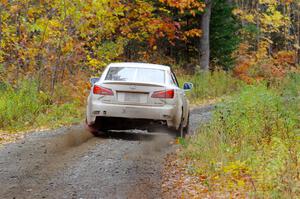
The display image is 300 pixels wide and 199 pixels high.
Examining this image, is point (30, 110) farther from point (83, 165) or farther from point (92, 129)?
point (83, 165)

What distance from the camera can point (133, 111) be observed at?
11.7 metres

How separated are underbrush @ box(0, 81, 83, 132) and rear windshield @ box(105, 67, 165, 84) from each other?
12.9ft

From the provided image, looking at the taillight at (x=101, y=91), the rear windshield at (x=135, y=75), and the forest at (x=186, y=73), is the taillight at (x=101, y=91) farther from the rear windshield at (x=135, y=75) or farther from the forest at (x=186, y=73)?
the forest at (x=186, y=73)

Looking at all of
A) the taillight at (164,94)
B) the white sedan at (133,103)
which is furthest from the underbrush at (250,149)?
the taillight at (164,94)

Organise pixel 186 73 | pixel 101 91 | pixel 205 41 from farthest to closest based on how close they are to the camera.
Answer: pixel 205 41
pixel 186 73
pixel 101 91

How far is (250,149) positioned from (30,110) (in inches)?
325

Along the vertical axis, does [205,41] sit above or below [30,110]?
above

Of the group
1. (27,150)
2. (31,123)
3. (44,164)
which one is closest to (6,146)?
(27,150)

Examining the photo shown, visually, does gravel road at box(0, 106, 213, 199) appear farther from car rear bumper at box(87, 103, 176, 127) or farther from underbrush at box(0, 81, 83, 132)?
underbrush at box(0, 81, 83, 132)

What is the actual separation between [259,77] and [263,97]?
21.5 m

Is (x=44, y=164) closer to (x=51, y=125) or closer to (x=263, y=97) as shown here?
(x=263, y=97)

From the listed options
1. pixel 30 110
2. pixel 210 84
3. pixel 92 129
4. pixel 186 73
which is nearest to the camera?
pixel 92 129

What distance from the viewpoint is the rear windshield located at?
12.2 metres

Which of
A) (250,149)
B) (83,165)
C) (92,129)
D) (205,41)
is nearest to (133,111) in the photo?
(92,129)
